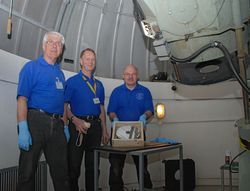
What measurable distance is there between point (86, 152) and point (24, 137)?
1003 millimetres

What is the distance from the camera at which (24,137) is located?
2195mm

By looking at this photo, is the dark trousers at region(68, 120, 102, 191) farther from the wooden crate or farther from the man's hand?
the wooden crate

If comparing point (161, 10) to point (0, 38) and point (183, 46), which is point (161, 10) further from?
point (0, 38)

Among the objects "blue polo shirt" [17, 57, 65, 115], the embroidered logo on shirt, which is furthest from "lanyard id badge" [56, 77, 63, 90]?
the embroidered logo on shirt

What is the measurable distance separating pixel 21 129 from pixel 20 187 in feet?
1.43

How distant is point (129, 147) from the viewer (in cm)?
281

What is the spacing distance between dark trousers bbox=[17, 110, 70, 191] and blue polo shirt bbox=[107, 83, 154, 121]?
3.63ft

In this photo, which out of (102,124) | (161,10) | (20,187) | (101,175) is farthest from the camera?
(101,175)

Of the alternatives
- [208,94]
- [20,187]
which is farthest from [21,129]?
[208,94]

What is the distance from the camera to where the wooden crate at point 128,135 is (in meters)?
2.90

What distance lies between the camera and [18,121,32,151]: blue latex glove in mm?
2197

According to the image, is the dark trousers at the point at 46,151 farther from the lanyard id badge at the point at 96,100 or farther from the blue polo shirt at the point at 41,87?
the lanyard id badge at the point at 96,100

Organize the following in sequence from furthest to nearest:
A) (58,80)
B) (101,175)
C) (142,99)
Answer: (101,175), (142,99), (58,80)

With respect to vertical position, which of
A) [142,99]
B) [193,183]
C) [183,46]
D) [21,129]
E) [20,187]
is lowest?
[193,183]
